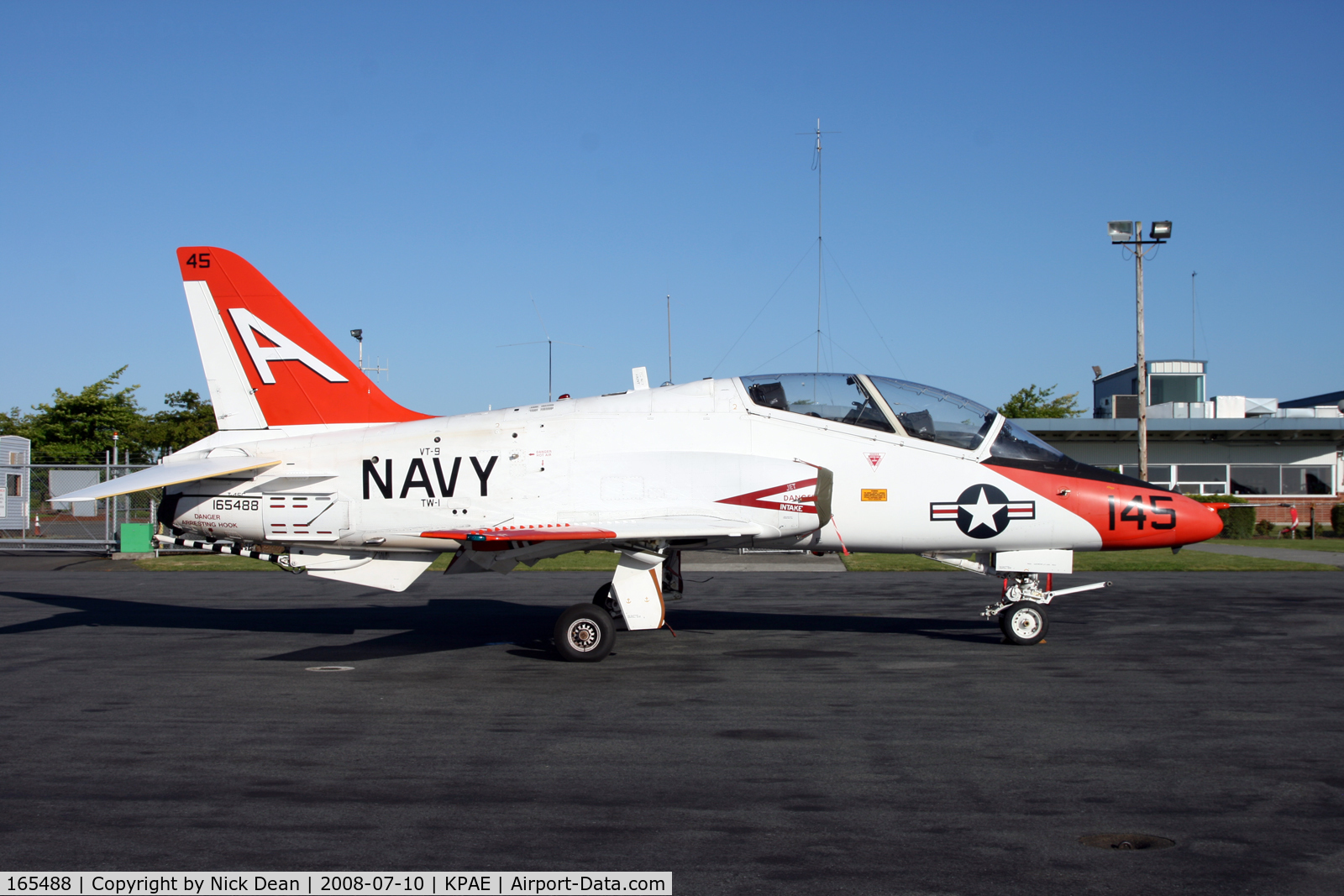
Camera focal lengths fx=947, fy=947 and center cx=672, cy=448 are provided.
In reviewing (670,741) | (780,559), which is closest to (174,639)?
(670,741)

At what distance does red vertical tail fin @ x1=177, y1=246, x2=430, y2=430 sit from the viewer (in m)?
12.1

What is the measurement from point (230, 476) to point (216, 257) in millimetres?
2919

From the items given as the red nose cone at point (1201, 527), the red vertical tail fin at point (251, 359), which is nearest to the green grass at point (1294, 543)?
the red nose cone at point (1201, 527)

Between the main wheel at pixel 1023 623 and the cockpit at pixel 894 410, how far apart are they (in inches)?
70.9

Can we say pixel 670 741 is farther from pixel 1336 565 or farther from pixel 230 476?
pixel 1336 565

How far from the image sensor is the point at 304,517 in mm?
11352

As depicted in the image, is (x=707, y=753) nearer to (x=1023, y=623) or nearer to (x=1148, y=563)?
(x=1023, y=623)

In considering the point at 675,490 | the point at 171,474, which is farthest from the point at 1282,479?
the point at 171,474

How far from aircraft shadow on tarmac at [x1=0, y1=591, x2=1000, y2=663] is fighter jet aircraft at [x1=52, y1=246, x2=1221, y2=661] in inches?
40.0

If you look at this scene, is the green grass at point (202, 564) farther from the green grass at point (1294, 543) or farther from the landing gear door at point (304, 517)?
the green grass at point (1294, 543)

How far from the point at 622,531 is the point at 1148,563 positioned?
18.9 m

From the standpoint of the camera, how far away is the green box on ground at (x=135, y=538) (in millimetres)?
25766
